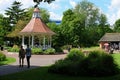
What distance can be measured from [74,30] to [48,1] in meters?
71.5

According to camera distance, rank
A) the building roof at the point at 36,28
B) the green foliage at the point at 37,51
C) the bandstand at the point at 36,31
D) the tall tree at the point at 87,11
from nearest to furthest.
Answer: the green foliage at the point at 37,51
the bandstand at the point at 36,31
the building roof at the point at 36,28
the tall tree at the point at 87,11

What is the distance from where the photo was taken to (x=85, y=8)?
111 m

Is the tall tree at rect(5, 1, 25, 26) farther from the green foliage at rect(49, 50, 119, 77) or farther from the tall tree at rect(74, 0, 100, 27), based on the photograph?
the green foliage at rect(49, 50, 119, 77)

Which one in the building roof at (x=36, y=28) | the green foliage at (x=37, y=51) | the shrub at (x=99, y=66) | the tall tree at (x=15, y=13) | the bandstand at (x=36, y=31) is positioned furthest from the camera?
the tall tree at (x=15, y=13)

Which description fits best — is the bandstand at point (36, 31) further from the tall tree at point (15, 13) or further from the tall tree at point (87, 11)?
the tall tree at point (87, 11)

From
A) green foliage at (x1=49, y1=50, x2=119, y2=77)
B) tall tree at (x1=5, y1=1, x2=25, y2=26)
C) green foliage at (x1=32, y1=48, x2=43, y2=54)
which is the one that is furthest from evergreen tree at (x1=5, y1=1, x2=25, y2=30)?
green foliage at (x1=49, y1=50, x2=119, y2=77)

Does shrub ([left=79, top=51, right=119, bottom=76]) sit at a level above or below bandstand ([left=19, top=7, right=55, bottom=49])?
below

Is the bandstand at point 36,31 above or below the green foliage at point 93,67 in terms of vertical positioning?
above

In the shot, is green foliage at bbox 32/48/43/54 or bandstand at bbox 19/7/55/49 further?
bandstand at bbox 19/7/55/49

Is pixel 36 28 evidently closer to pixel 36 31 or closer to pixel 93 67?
pixel 36 31

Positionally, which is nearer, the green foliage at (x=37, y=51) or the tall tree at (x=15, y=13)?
the green foliage at (x=37, y=51)

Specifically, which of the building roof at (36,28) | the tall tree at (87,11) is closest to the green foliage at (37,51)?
the building roof at (36,28)

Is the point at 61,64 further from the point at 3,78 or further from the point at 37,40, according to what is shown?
the point at 37,40

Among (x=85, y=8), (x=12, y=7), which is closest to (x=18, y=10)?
(x=12, y=7)
